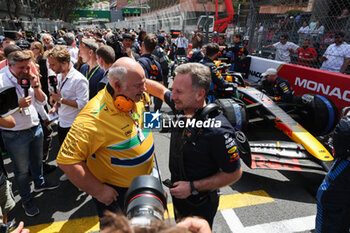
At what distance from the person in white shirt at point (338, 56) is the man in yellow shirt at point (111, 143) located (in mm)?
6551

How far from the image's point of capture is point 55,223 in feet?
8.68

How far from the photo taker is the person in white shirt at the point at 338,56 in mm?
5919

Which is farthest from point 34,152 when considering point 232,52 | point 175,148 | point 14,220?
point 232,52

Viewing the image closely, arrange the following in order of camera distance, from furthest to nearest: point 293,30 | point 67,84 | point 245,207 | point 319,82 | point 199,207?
point 293,30
point 319,82
point 245,207
point 67,84
point 199,207

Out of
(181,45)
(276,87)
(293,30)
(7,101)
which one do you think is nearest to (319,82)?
(276,87)

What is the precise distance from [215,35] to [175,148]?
11.8 m

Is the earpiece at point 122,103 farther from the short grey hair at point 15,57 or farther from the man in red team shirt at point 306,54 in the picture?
the man in red team shirt at point 306,54

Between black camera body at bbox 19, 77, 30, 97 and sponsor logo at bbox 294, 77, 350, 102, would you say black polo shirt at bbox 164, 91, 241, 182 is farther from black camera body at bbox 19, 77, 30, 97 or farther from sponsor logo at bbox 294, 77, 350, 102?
sponsor logo at bbox 294, 77, 350, 102

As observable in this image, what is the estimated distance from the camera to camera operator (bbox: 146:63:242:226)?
1475mm

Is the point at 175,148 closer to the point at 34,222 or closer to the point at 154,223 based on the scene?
the point at 154,223

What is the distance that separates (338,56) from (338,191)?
18.8ft

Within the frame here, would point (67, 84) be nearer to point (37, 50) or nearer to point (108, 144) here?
point (108, 144)

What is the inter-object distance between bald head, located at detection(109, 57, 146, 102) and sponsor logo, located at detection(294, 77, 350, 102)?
4.52 metres

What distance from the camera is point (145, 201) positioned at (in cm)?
87
